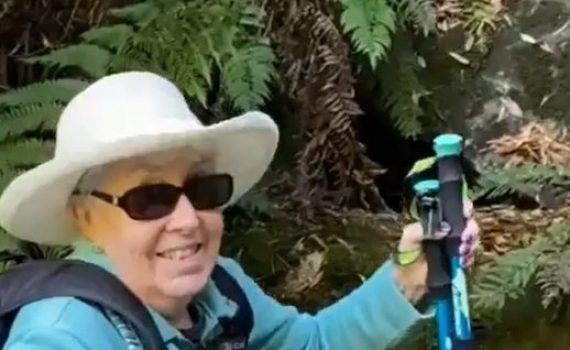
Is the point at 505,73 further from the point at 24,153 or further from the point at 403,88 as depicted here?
the point at 24,153

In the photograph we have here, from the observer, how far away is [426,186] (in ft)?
8.11

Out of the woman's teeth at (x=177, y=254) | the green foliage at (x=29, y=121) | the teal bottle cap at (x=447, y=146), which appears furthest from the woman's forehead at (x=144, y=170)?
the green foliage at (x=29, y=121)

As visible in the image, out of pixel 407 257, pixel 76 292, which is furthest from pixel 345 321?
pixel 76 292

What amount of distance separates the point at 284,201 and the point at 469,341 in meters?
1.45

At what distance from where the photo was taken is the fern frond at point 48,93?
3502 mm

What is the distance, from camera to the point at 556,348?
335cm

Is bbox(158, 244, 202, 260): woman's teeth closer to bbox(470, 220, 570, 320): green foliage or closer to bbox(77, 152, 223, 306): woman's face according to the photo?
bbox(77, 152, 223, 306): woman's face

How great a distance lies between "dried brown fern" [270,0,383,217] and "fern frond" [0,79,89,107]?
562 mm

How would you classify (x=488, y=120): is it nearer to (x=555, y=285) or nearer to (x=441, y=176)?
(x=555, y=285)

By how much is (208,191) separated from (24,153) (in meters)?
1.00

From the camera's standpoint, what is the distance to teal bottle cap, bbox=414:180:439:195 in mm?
2459

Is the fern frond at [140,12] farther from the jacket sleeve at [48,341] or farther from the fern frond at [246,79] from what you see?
the jacket sleeve at [48,341]

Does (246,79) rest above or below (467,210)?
above

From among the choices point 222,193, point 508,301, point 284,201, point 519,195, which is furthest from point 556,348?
point 222,193
